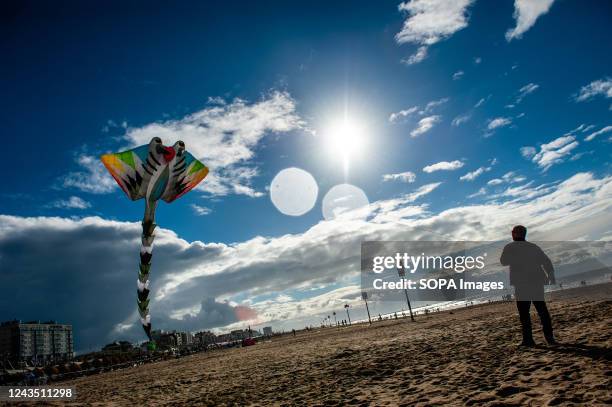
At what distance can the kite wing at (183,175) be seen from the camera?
398 inches

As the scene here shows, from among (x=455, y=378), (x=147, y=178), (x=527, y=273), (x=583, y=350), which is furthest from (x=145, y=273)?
(x=583, y=350)

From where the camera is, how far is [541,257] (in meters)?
6.96

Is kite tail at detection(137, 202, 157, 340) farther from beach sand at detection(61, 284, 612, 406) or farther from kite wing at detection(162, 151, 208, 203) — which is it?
beach sand at detection(61, 284, 612, 406)

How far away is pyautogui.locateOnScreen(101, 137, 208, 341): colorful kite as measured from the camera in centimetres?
916

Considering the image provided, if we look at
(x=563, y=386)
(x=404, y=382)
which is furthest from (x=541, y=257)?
(x=404, y=382)

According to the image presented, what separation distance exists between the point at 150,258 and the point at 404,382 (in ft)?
21.6

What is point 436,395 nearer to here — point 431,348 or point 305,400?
point 305,400

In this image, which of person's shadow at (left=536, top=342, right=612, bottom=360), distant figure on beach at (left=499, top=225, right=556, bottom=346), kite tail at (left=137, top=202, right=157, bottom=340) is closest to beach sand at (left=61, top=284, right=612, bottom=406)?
person's shadow at (left=536, top=342, right=612, bottom=360)

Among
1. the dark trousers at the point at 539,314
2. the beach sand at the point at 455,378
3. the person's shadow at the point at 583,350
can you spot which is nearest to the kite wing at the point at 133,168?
the beach sand at the point at 455,378

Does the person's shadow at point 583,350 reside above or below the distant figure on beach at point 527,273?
below

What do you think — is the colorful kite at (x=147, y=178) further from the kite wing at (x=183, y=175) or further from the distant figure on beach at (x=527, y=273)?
the distant figure on beach at (x=527, y=273)

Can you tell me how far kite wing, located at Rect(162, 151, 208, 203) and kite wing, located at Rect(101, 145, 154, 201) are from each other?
2.04 ft

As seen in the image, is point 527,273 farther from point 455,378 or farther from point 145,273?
point 145,273

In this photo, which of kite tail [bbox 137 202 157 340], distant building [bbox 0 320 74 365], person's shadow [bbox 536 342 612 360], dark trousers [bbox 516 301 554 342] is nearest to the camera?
person's shadow [bbox 536 342 612 360]
